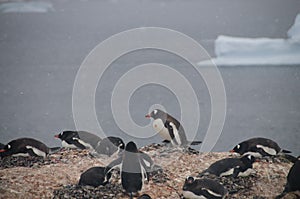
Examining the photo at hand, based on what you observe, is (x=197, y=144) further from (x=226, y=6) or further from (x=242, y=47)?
(x=226, y=6)

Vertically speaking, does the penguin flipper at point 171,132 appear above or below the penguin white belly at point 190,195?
above

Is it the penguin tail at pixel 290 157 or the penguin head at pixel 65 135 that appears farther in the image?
the penguin head at pixel 65 135

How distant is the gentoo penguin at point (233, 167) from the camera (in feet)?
6.15

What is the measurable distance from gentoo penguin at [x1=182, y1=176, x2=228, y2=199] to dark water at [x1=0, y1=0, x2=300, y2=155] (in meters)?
0.65

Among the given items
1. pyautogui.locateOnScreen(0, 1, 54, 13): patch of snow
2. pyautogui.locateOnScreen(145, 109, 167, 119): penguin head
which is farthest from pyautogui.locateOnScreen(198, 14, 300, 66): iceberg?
pyautogui.locateOnScreen(0, 1, 54, 13): patch of snow

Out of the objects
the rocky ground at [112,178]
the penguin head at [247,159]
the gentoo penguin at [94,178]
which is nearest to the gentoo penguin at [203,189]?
the rocky ground at [112,178]

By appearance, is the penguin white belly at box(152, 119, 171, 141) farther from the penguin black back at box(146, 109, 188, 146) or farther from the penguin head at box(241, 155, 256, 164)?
the penguin head at box(241, 155, 256, 164)

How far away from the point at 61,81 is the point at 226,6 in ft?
4.18

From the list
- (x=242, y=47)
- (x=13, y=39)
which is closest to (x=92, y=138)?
(x=13, y=39)

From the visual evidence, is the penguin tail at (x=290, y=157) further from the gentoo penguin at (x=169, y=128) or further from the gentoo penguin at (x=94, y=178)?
the gentoo penguin at (x=94, y=178)

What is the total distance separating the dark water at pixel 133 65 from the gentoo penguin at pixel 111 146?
1.01 feet

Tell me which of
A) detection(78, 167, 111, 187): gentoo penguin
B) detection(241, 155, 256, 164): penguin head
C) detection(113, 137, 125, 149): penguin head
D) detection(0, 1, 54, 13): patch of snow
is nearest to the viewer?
detection(78, 167, 111, 187): gentoo penguin

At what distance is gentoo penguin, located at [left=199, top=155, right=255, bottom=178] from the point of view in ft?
6.15

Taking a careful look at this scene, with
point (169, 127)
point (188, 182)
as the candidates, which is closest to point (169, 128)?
point (169, 127)
